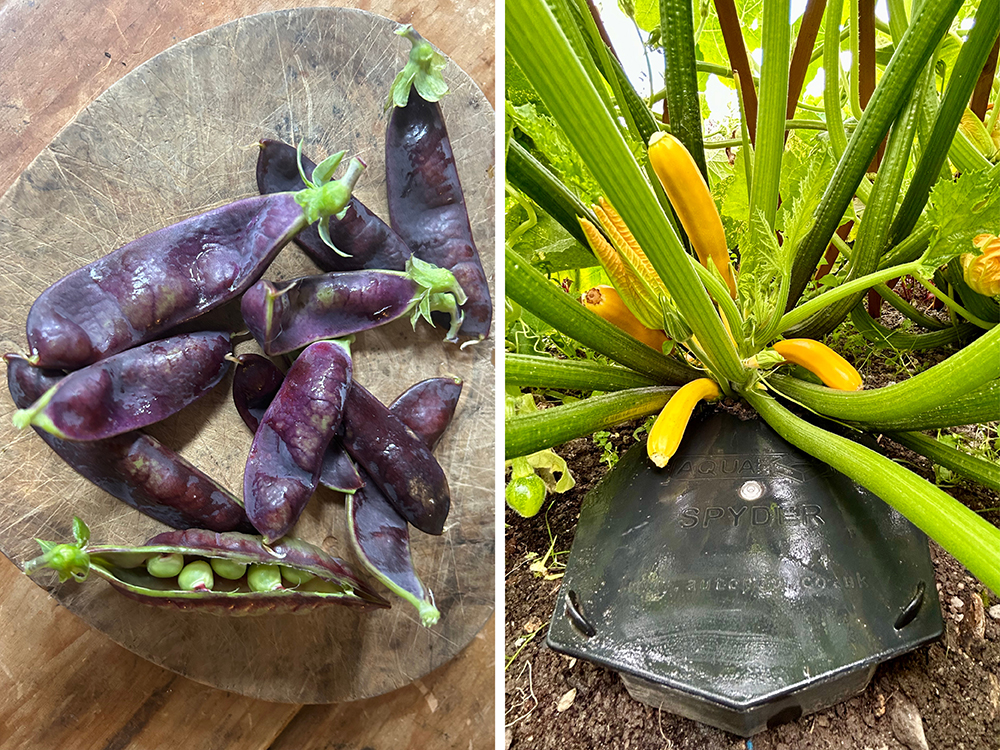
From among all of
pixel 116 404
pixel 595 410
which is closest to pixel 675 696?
pixel 595 410

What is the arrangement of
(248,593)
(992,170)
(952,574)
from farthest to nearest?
(248,593)
(952,574)
(992,170)

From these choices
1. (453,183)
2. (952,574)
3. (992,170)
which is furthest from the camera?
(453,183)

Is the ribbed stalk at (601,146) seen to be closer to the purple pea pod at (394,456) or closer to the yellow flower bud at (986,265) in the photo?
the yellow flower bud at (986,265)

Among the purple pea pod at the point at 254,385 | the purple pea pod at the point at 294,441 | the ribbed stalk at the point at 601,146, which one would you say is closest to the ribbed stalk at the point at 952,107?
the ribbed stalk at the point at 601,146

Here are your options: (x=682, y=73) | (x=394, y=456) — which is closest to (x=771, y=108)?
(x=682, y=73)

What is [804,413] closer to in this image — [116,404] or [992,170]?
[992,170]

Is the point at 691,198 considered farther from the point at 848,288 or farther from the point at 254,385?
the point at 254,385

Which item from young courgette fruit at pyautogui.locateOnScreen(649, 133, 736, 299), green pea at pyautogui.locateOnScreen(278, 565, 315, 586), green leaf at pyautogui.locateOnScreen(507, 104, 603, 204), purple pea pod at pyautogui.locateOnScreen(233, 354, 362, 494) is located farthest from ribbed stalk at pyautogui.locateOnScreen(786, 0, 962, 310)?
green pea at pyautogui.locateOnScreen(278, 565, 315, 586)
